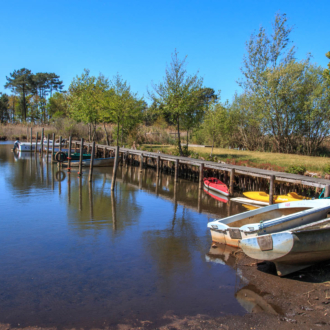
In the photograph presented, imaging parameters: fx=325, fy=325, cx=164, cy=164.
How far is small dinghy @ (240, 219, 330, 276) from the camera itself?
6.74 metres

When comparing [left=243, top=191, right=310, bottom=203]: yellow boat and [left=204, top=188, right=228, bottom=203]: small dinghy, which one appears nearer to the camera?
[left=243, top=191, right=310, bottom=203]: yellow boat

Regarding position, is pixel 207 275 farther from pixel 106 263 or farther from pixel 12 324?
pixel 12 324

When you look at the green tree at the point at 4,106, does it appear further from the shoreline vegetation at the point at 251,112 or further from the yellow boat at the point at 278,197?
the yellow boat at the point at 278,197

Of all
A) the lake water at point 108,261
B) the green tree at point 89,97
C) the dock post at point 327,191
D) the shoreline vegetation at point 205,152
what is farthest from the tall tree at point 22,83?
the dock post at point 327,191

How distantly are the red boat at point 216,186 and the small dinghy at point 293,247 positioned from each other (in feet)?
34.5

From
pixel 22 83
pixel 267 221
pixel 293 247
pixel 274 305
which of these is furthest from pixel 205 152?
pixel 22 83

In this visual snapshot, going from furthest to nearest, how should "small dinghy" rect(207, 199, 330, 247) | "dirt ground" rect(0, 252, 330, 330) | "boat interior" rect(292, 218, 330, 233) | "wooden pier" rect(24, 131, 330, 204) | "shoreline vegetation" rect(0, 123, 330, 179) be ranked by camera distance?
"shoreline vegetation" rect(0, 123, 330, 179) < "wooden pier" rect(24, 131, 330, 204) < "small dinghy" rect(207, 199, 330, 247) < "boat interior" rect(292, 218, 330, 233) < "dirt ground" rect(0, 252, 330, 330)

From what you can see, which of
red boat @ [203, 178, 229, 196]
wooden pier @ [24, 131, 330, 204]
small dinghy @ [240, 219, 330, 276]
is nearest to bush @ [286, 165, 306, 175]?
wooden pier @ [24, 131, 330, 204]

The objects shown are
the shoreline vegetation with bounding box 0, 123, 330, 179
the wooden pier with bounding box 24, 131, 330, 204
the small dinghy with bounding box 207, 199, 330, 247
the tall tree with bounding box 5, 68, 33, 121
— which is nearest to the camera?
the small dinghy with bounding box 207, 199, 330, 247

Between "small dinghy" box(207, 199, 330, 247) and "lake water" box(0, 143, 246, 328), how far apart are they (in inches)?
30.3

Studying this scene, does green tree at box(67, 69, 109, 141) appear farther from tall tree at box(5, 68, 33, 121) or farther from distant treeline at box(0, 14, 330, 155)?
tall tree at box(5, 68, 33, 121)

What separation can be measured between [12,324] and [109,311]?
5.51ft

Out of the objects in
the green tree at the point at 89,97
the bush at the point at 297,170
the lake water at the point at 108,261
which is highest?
the green tree at the point at 89,97

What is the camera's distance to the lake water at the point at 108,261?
6231 millimetres
